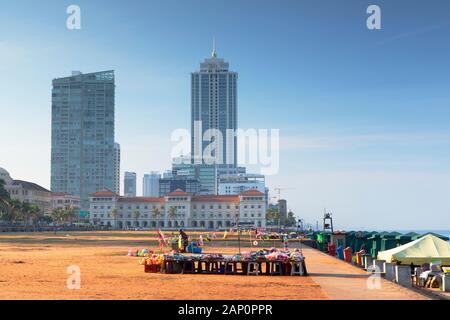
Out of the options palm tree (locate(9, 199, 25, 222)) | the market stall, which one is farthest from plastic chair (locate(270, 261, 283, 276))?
palm tree (locate(9, 199, 25, 222))

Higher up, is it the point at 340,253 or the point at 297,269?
the point at 297,269

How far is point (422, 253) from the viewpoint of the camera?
2908cm

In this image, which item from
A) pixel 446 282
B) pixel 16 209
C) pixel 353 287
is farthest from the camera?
pixel 16 209

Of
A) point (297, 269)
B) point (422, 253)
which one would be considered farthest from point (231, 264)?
point (422, 253)

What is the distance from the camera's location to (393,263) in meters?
28.2

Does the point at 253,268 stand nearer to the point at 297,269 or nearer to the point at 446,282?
the point at 297,269

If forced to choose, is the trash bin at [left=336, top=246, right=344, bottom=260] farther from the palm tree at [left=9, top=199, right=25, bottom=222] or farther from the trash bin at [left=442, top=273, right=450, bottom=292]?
the palm tree at [left=9, top=199, right=25, bottom=222]

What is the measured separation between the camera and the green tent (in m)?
A: 28.7

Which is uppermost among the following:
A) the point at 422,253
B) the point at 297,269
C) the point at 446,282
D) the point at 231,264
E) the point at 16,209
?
the point at 16,209

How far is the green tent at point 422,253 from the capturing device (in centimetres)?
2869

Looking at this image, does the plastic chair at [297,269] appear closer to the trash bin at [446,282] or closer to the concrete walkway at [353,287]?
the concrete walkway at [353,287]
